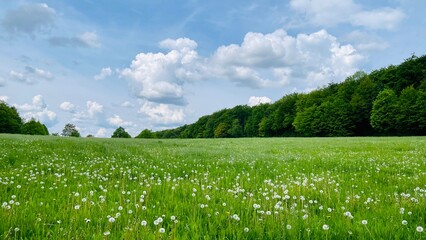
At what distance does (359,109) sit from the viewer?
8538 cm

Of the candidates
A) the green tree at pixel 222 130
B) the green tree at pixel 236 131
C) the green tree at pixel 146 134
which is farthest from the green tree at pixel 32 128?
the green tree at pixel 236 131

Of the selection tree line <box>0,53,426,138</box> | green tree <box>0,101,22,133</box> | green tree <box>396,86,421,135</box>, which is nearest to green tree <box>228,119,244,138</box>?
tree line <box>0,53,426,138</box>

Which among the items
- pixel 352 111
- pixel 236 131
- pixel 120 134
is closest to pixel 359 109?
pixel 352 111

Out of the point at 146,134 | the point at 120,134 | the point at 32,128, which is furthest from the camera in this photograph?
the point at 146,134

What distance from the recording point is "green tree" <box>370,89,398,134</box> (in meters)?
73.3

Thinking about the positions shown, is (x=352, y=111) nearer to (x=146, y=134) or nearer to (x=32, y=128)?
(x=146, y=134)

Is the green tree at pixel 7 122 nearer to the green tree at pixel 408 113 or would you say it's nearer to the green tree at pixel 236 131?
the green tree at pixel 236 131

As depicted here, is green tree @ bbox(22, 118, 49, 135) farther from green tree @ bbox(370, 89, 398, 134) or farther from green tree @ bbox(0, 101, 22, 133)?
green tree @ bbox(370, 89, 398, 134)

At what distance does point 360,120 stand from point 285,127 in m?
29.9

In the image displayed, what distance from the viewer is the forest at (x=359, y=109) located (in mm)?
72125

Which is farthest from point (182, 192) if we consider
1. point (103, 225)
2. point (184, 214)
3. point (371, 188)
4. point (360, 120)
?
point (360, 120)

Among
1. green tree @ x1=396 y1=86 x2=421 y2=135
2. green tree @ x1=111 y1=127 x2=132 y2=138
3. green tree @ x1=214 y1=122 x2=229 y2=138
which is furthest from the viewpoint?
green tree @ x1=214 y1=122 x2=229 y2=138

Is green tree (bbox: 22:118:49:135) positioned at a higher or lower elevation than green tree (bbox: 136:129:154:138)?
higher

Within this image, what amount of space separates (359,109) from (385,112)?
10.8 metres
